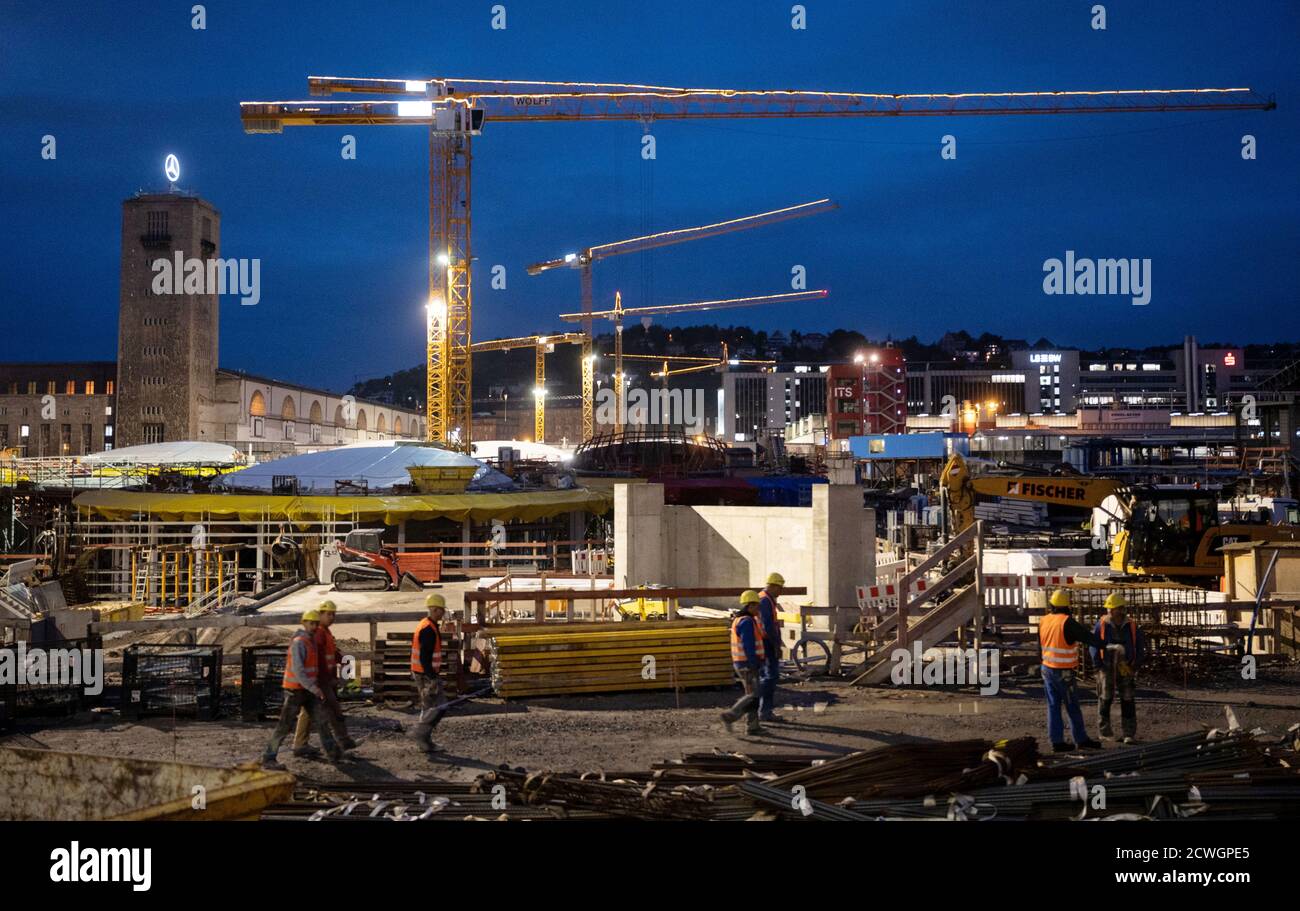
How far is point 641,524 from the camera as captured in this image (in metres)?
20.5

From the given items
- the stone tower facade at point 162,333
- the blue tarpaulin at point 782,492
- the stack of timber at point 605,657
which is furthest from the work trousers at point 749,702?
the stone tower facade at point 162,333

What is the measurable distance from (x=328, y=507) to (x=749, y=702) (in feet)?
75.9

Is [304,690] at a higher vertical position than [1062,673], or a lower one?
lower

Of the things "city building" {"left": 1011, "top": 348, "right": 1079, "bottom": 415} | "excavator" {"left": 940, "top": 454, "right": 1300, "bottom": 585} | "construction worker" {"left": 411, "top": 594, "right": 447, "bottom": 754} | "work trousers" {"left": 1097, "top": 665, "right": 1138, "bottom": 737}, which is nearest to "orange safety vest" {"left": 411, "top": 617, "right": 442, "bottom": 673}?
"construction worker" {"left": 411, "top": 594, "right": 447, "bottom": 754}

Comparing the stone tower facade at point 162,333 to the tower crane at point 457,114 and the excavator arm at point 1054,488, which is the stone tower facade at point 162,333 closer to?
the tower crane at point 457,114

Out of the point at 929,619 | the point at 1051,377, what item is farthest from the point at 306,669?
the point at 1051,377

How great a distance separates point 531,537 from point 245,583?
383 inches

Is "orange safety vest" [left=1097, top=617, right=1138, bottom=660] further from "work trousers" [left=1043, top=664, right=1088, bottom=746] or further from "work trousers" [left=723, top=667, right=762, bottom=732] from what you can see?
"work trousers" [left=723, top=667, right=762, bottom=732]

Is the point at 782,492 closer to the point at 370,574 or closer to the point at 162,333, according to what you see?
the point at 370,574

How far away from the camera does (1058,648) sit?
31.9 ft

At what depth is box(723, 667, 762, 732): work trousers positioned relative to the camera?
34.9ft

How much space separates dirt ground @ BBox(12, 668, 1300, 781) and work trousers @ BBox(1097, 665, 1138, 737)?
369mm

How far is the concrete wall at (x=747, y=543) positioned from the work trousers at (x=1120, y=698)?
24.3ft
